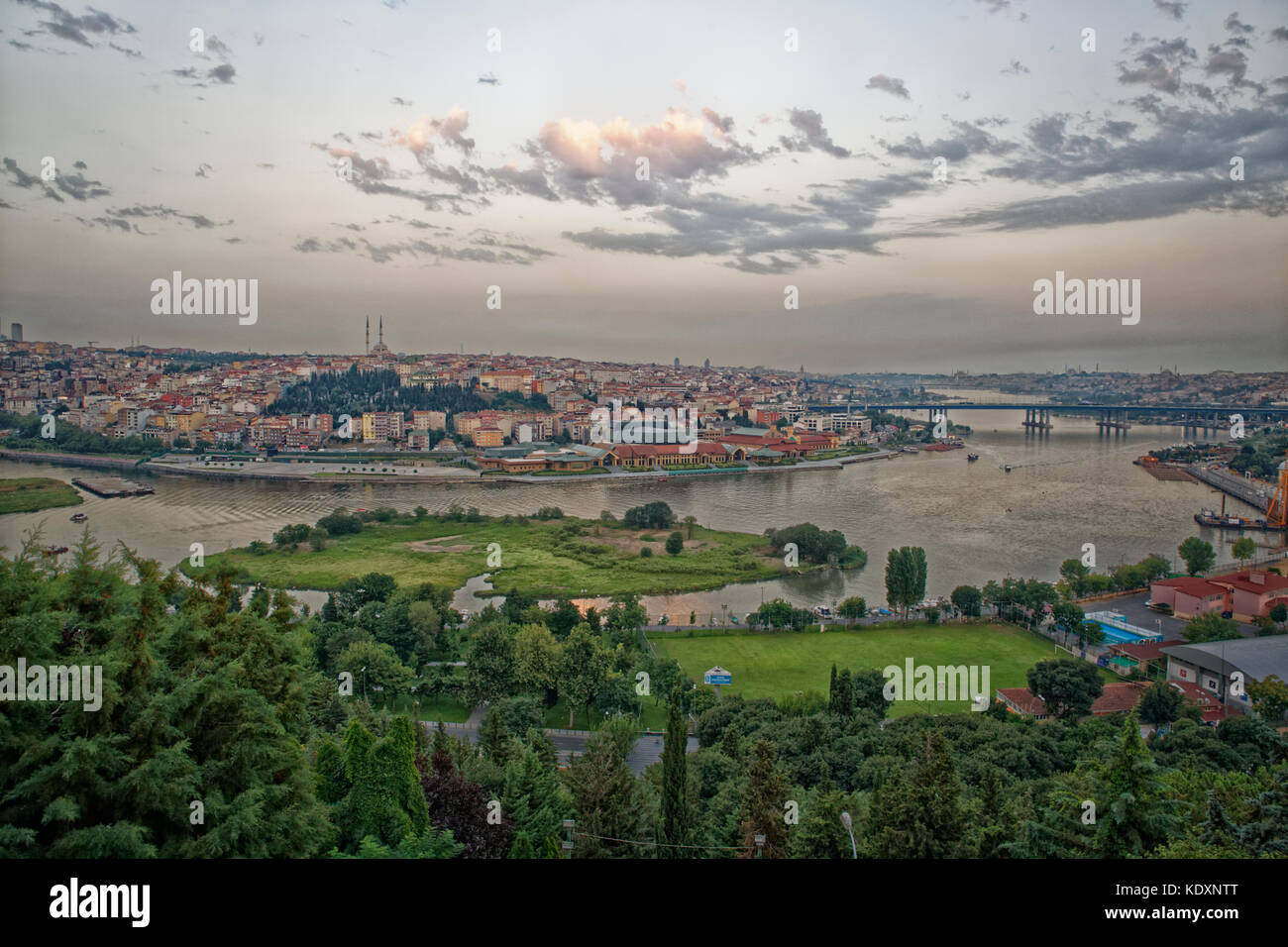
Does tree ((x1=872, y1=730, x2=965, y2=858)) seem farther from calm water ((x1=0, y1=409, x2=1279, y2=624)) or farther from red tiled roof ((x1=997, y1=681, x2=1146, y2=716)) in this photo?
calm water ((x1=0, y1=409, x2=1279, y2=624))

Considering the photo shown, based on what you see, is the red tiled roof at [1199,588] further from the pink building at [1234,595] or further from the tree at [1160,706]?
the tree at [1160,706]

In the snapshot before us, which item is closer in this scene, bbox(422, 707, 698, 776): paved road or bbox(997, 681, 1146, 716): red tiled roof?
bbox(422, 707, 698, 776): paved road

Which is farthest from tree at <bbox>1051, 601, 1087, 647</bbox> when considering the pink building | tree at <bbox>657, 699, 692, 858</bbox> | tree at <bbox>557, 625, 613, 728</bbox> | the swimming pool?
tree at <bbox>657, 699, 692, 858</bbox>

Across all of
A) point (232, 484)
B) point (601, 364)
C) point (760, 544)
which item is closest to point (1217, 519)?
point (760, 544)

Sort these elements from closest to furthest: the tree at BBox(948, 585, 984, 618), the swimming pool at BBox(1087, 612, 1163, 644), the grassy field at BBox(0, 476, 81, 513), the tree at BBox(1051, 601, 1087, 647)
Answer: the swimming pool at BBox(1087, 612, 1163, 644)
the tree at BBox(1051, 601, 1087, 647)
the tree at BBox(948, 585, 984, 618)
the grassy field at BBox(0, 476, 81, 513)

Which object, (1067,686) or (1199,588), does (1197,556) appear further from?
(1067,686)
